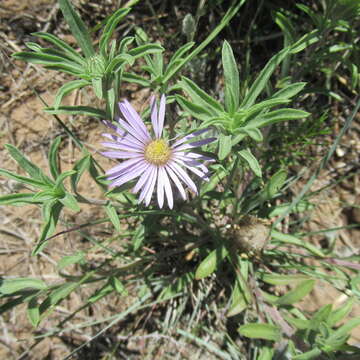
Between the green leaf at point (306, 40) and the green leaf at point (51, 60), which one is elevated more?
the green leaf at point (306, 40)

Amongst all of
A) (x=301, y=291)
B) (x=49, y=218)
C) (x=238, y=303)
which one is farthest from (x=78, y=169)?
(x=301, y=291)

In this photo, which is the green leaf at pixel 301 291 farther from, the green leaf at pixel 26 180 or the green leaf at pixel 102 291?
the green leaf at pixel 26 180

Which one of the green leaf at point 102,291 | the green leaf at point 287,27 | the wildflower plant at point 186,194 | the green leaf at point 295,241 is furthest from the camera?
the green leaf at point 295,241

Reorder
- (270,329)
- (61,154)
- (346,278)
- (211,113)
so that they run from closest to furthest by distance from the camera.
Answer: (211,113) → (270,329) → (346,278) → (61,154)

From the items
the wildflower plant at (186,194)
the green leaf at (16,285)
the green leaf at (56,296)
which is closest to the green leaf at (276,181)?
the wildflower plant at (186,194)

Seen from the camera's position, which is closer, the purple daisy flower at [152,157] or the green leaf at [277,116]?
the green leaf at [277,116]

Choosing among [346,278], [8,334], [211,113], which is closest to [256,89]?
[211,113]

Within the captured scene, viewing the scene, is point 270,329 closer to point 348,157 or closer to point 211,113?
point 211,113
